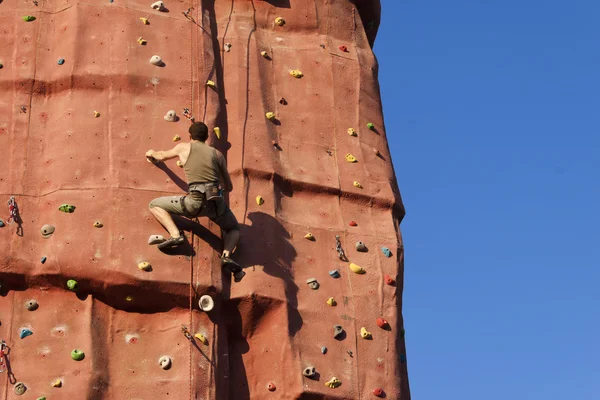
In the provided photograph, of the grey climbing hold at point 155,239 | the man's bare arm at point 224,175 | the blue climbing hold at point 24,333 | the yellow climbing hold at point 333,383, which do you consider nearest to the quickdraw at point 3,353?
the blue climbing hold at point 24,333

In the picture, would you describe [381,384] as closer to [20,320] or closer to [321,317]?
[321,317]

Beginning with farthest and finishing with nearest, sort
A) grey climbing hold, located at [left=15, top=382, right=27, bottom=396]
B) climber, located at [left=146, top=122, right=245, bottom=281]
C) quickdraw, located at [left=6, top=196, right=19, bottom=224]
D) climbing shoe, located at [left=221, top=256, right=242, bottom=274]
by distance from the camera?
quickdraw, located at [left=6, top=196, right=19, bottom=224], climbing shoe, located at [left=221, top=256, right=242, bottom=274], climber, located at [left=146, top=122, right=245, bottom=281], grey climbing hold, located at [left=15, top=382, right=27, bottom=396]

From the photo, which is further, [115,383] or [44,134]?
[44,134]

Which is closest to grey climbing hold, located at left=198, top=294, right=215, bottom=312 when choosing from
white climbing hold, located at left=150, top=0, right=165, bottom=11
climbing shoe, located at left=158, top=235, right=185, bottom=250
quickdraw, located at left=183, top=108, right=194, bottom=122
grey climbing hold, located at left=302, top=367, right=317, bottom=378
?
climbing shoe, located at left=158, top=235, right=185, bottom=250

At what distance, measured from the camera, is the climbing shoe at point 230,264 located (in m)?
14.8

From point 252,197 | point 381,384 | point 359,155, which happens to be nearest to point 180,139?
point 252,197

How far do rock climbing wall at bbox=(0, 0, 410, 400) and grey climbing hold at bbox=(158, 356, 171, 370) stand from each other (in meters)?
0.01

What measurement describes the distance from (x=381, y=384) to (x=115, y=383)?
286cm

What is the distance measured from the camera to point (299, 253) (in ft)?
50.9

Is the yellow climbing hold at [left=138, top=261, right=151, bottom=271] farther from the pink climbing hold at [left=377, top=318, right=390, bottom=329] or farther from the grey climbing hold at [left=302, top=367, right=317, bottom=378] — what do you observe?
the pink climbing hold at [left=377, top=318, right=390, bottom=329]

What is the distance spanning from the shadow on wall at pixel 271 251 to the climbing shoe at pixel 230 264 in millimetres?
297

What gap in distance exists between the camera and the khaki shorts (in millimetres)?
14617

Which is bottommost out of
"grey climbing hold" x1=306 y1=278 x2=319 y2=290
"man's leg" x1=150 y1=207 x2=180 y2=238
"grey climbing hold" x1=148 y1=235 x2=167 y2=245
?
"grey climbing hold" x1=306 y1=278 x2=319 y2=290

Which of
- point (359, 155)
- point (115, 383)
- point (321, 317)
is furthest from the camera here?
point (359, 155)
